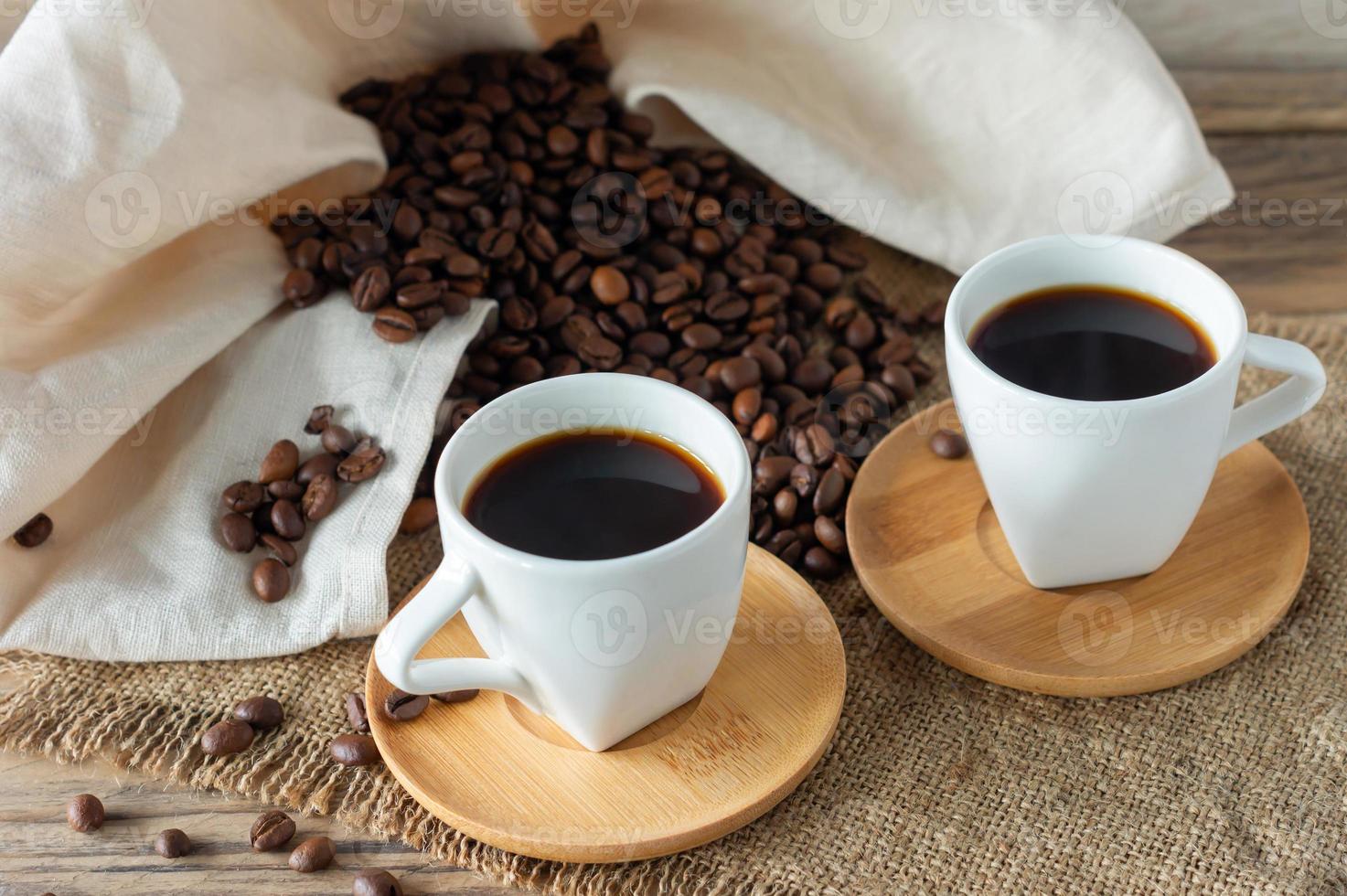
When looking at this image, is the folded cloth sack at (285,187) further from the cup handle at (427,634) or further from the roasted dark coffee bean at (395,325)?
the cup handle at (427,634)

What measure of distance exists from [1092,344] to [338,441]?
949mm

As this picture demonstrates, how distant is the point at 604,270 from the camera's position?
1.90 metres

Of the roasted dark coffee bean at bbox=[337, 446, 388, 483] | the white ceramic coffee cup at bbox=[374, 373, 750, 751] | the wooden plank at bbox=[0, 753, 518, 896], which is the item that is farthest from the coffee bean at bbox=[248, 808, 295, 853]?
the roasted dark coffee bean at bbox=[337, 446, 388, 483]

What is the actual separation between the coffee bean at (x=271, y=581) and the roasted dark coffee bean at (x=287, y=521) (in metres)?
0.05

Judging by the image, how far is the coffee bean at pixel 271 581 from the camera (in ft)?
5.21

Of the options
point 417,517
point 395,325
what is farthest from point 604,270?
point 417,517

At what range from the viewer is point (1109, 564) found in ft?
4.92

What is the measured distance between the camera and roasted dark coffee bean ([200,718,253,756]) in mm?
1436

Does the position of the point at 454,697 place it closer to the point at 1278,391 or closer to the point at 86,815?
the point at 86,815

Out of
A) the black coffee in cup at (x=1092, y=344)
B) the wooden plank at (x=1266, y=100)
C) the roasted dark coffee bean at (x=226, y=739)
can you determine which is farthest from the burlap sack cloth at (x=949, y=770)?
the wooden plank at (x=1266, y=100)

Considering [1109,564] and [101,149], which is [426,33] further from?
[1109,564]

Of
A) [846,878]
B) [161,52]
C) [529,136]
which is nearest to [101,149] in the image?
[161,52]

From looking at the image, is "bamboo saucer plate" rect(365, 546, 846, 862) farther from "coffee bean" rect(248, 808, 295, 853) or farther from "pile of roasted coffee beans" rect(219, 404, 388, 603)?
"pile of roasted coffee beans" rect(219, 404, 388, 603)

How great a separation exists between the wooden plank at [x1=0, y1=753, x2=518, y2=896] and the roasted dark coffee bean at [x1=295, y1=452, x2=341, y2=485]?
0.42m
